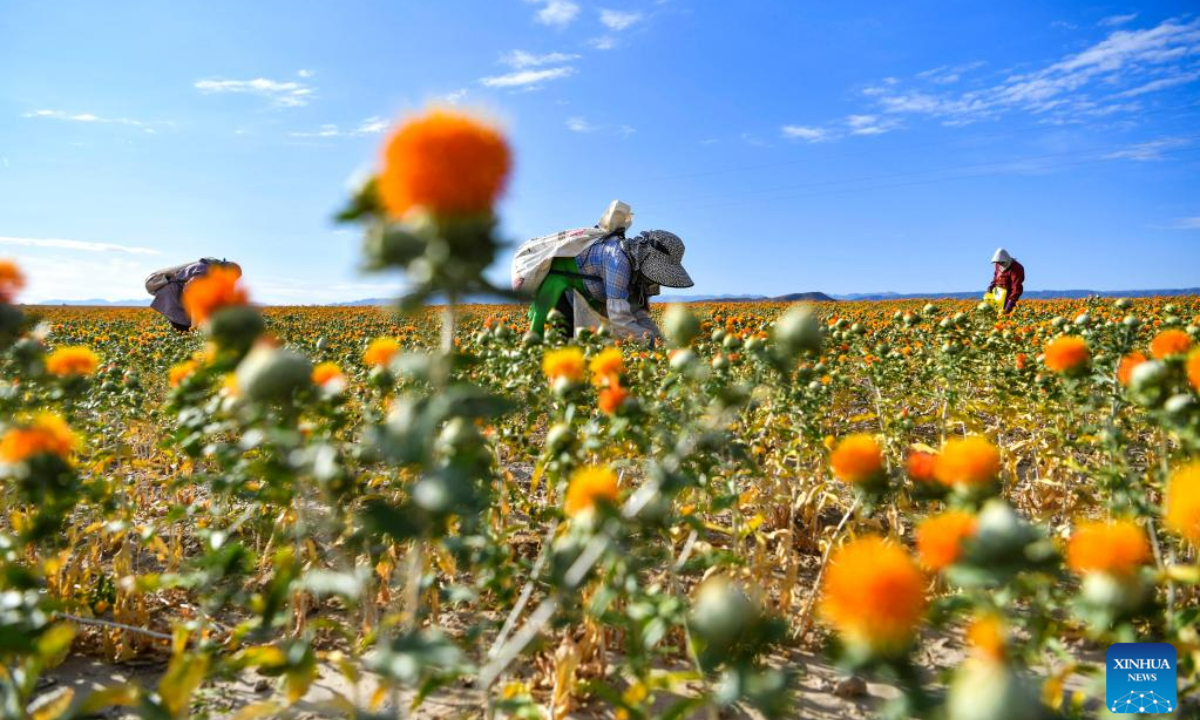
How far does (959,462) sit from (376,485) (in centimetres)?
283

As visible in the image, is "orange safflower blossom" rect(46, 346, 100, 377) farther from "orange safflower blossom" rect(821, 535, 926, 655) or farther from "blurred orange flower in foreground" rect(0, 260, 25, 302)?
"orange safflower blossom" rect(821, 535, 926, 655)

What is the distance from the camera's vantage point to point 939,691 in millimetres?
2668

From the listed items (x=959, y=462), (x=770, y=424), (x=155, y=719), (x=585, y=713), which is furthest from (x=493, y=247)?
(x=770, y=424)

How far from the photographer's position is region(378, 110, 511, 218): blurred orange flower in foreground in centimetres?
116

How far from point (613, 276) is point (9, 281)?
6.51 metres

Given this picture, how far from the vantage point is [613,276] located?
805 centimetres

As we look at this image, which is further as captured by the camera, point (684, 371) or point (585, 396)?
point (585, 396)

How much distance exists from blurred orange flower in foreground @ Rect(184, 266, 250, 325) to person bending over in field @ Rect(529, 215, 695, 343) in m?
6.39

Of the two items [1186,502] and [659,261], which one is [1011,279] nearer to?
[659,261]

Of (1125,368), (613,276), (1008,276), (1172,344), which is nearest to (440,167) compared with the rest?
(1172,344)

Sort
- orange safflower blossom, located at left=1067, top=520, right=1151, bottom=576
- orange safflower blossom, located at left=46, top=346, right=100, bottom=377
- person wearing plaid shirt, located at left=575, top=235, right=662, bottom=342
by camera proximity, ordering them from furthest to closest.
Result: 1. person wearing plaid shirt, located at left=575, top=235, right=662, bottom=342
2. orange safflower blossom, located at left=46, top=346, right=100, bottom=377
3. orange safflower blossom, located at left=1067, top=520, right=1151, bottom=576

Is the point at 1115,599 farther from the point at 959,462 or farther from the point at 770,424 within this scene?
the point at 770,424

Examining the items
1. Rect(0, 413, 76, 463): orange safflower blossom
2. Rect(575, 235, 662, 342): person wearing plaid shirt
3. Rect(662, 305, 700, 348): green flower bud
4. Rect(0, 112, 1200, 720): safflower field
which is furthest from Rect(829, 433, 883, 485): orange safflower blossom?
Rect(575, 235, 662, 342): person wearing plaid shirt

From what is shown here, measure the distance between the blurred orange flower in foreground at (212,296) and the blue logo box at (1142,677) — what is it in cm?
247
